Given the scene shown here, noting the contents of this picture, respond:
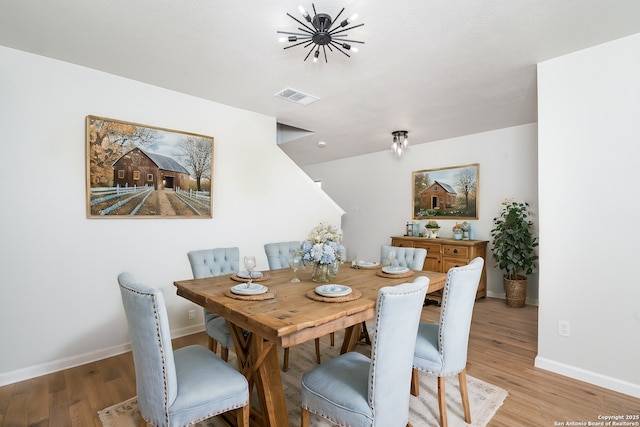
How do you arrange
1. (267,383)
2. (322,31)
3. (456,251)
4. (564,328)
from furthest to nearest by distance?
(456,251) → (564,328) → (322,31) → (267,383)

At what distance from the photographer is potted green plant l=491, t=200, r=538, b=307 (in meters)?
4.29

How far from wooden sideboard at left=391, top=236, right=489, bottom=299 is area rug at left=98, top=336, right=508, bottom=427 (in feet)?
7.55

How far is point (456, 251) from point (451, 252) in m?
0.08

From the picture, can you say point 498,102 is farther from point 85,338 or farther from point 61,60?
point 85,338

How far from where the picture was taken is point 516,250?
4293 millimetres

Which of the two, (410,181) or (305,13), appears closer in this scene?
(305,13)

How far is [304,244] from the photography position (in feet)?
7.36

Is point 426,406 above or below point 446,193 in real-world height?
below

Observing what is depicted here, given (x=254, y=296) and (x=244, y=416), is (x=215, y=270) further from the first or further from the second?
(x=244, y=416)

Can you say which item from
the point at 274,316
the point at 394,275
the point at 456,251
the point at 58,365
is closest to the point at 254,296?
the point at 274,316

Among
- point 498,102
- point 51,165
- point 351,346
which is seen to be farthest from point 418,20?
point 51,165

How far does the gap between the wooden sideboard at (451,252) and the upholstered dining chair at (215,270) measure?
10.4 feet

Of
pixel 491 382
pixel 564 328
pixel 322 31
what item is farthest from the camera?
pixel 564 328

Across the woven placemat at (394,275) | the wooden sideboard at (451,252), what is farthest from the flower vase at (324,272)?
the wooden sideboard at (451,252)
